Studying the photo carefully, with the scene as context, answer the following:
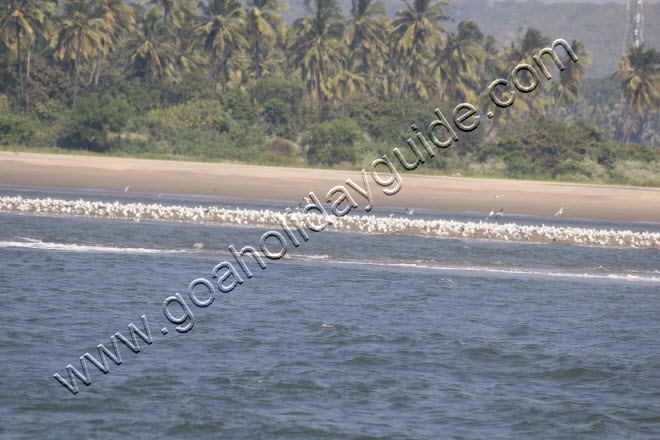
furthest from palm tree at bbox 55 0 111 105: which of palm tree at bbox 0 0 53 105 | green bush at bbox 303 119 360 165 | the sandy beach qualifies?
green bush at bbox 303 119 360 165

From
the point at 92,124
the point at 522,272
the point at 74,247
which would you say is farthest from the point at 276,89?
the point at 522,272

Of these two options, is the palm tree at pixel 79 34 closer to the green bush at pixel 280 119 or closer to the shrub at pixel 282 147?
the green bush at pixel 280 119

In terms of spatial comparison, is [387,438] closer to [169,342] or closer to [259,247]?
[169,342]

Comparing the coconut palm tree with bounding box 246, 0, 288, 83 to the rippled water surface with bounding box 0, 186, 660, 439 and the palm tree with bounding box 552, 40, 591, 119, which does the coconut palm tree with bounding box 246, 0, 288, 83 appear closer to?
the palm tree with bounding box 552, 40, 591, 119

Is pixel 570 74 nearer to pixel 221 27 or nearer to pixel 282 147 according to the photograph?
pixel 221 27

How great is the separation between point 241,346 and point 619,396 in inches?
201

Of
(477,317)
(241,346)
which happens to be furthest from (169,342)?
(477,317)

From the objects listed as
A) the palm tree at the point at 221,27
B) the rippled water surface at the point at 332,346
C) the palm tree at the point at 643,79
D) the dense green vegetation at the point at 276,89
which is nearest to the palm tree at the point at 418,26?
the dense green vegetation at the point at 276,89

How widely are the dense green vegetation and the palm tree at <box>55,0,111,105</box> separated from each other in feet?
0.46

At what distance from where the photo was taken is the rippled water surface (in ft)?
24.7

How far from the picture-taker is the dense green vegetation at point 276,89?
146 feet

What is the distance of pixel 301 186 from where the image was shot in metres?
31.5

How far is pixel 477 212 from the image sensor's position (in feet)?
90.7

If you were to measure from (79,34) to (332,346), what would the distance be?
4725cm
